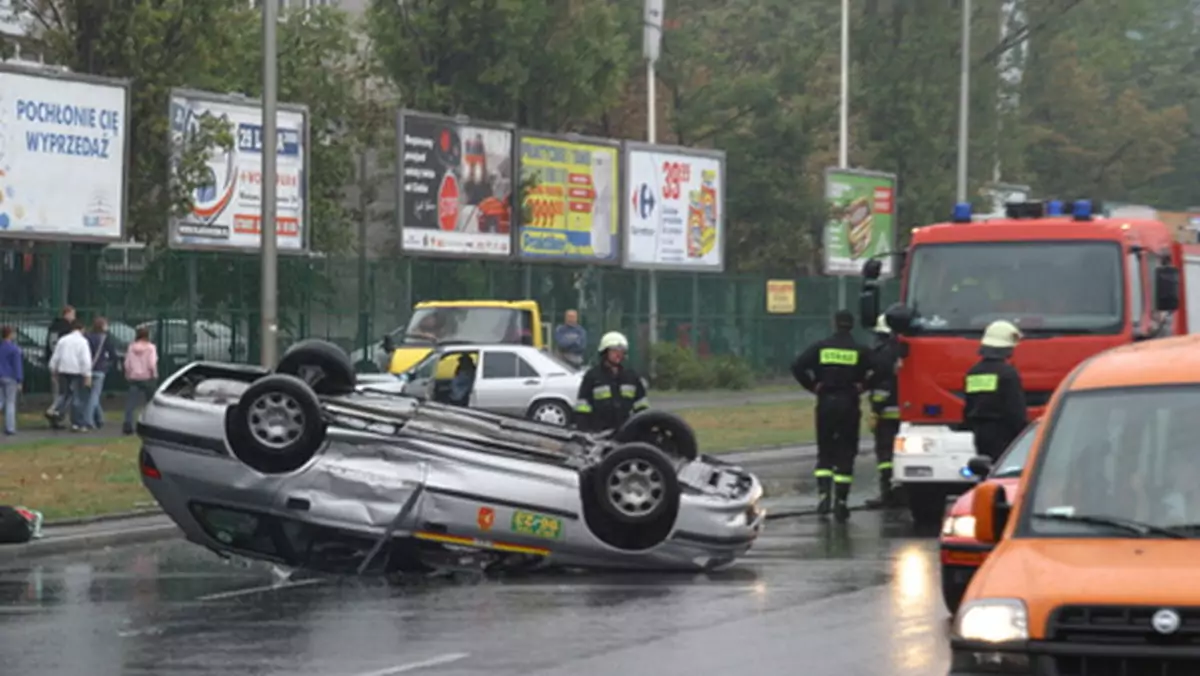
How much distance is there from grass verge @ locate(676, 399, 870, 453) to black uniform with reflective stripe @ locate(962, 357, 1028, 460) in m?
13.8

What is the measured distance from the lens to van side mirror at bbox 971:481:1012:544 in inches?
330

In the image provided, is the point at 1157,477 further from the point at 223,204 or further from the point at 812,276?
the point at 812,276

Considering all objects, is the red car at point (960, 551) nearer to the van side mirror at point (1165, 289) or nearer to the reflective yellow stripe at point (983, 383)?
the reflective yellow stripe at point (983, 383)

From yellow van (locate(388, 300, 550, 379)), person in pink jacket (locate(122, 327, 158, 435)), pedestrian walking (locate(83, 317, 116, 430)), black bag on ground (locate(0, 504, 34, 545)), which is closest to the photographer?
black bag on ground (locate(0, 504, 34, 545))

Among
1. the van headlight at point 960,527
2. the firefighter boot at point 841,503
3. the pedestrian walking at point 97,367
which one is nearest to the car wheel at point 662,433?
the firefighter boot at point 841,503

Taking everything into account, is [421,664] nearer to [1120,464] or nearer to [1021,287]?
[1120,464]

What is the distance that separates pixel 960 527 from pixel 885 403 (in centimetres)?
986

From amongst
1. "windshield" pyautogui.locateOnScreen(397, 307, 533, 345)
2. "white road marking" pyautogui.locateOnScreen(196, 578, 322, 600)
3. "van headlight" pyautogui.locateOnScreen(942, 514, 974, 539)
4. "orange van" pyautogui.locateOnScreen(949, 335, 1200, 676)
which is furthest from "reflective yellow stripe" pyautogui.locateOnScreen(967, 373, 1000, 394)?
"windshield" pyautogui.locateOnScreen(397, 307, 533, 345)

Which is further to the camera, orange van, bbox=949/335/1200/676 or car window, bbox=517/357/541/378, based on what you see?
car window, bbox=517/357/541/378

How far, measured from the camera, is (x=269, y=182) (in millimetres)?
25766

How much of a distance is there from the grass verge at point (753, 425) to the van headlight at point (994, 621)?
23.4 meters

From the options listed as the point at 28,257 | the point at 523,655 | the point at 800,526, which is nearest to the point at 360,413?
the point at 523,655

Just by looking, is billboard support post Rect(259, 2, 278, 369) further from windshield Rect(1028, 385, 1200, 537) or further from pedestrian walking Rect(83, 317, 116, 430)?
windshield Rect(1028, 385, 1200, 537)

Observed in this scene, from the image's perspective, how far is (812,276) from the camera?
6091 cm
